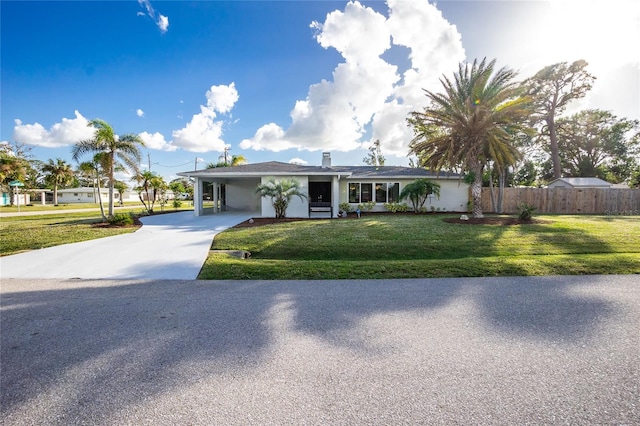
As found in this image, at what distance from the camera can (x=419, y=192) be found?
15531mm

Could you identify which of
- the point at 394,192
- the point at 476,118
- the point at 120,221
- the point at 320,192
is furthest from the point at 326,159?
the point at 120,221

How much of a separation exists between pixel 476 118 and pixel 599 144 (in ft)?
98.6

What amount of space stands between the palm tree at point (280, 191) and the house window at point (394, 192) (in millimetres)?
6491

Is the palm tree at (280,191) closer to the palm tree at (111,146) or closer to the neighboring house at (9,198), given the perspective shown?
the palm tree at (111,146)

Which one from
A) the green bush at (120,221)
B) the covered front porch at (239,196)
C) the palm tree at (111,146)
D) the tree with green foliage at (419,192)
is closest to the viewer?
the green bush at (120,221)

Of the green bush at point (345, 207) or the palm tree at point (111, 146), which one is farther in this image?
the green bush at point (345, 207)

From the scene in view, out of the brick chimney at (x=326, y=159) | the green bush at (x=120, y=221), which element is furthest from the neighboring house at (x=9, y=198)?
the brick chimney at (x=326, y=159)

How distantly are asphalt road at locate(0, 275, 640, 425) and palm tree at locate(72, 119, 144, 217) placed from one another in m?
11.3

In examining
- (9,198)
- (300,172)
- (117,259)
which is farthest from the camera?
(9,198)

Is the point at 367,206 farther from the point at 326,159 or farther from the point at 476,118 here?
the point at 476,118

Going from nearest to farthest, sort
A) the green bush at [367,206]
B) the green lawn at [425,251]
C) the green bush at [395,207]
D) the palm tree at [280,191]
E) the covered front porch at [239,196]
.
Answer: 1. the green lawn at [425,251]
2. the palm tree at [280,191]
3. the green bush at [395,207]
4. the green bush at [367,206]
5. the covered front porch at [239,196]

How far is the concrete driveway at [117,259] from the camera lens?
18.8 ft

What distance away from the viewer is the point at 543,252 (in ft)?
23.7

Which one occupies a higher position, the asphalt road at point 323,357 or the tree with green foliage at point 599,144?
the tree with green foliage at point 599,144
